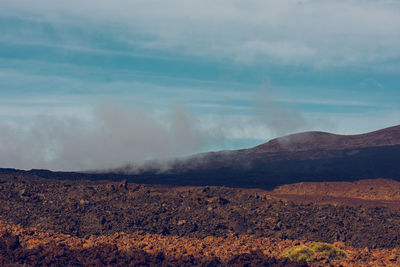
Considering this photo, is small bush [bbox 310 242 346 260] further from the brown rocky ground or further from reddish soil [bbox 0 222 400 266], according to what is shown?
the brown rocky ground

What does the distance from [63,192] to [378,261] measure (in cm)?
1564

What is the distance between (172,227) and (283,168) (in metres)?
26.3

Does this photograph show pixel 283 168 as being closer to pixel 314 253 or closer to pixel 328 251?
pixel 328 251

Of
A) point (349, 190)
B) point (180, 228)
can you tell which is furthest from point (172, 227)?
point (349, 190)

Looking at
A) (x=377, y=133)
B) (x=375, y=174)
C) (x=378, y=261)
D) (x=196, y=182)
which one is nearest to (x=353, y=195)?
(x=375, y=174)

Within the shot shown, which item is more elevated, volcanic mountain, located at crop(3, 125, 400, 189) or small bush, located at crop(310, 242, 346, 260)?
volcanic mountain, located at crop(3, 125, 400, 189)

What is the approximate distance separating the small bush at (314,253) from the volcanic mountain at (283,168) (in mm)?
18373

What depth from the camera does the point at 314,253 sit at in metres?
14.9

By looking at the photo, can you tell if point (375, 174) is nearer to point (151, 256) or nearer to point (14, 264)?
point (151, 256)

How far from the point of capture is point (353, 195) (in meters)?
32.4

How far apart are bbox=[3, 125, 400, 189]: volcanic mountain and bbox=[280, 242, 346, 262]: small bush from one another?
18.4 m

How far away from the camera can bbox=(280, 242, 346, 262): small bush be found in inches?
577

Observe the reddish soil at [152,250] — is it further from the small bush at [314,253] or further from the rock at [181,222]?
the rock at [181,222]

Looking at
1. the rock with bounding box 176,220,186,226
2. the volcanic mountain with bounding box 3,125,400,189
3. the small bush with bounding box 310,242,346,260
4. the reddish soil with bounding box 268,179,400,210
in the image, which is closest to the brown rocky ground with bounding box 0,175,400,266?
the rock with bounding box 176,220,186,226
